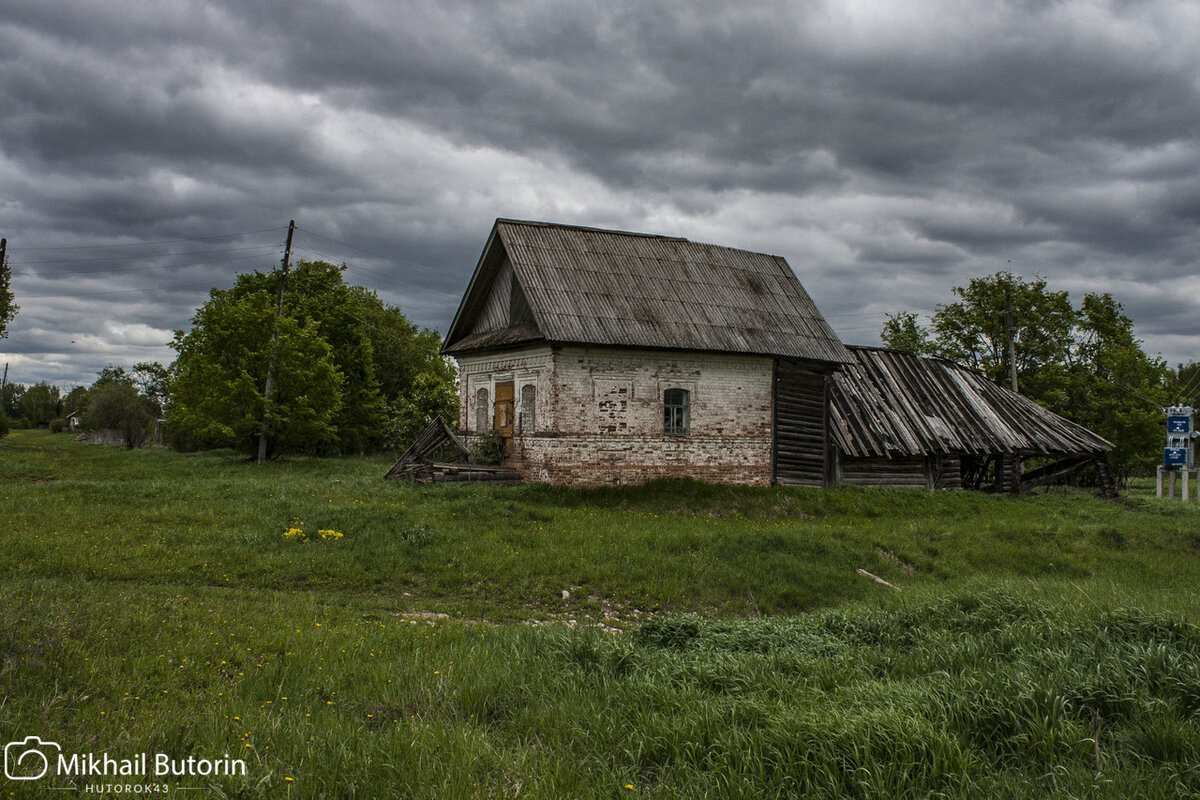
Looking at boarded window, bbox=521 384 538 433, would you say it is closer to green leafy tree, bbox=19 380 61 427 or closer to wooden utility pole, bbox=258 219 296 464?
wooden utility pole, bbox=258 219 296 464

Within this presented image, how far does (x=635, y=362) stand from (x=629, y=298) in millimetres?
1853

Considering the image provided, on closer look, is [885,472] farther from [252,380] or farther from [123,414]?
[123,414]

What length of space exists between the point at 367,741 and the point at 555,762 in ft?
3.55

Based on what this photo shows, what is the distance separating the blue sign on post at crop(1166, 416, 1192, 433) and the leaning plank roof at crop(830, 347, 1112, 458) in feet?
5.81

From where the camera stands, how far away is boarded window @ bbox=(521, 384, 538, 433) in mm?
17984

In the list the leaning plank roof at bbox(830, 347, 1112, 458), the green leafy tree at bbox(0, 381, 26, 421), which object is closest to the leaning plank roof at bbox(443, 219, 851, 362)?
the leaning plank roof at bbox(830, 347, 1112, 458)

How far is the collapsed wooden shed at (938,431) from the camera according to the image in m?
21.2

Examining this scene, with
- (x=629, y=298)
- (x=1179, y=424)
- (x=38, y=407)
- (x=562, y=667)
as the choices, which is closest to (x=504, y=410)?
(x=629, y=298)

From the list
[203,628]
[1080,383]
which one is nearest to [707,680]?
[203,628]

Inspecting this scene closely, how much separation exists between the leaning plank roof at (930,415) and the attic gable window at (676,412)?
4930 mm

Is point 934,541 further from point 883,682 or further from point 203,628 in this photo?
point 203,628

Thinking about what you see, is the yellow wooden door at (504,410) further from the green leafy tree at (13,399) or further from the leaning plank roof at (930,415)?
the green leafy tree at (13,399)

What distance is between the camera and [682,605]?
1024cm

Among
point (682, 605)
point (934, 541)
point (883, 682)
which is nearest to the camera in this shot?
point (883, 682)
